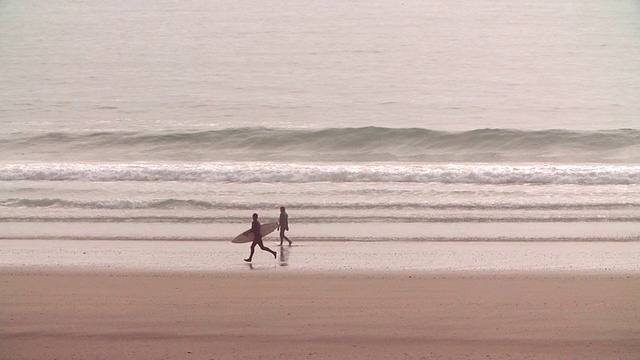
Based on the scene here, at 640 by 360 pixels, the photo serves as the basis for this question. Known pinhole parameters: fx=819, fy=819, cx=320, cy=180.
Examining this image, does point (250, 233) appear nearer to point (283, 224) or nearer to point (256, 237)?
point (256, 237)

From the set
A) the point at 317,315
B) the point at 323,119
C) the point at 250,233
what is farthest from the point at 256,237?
the point at 323,119

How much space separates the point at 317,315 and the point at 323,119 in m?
22.0

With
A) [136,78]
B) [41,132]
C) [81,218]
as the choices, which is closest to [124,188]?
[81,218]

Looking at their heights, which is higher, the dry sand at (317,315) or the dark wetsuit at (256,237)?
the dark wetsuit at (256,237)

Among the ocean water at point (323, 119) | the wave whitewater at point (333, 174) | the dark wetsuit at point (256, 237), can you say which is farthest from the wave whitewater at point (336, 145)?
the dark wetsuit at point (256, 237)

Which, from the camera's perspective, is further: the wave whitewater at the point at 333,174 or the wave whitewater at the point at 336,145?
the wave whitewater at the point at 336,145

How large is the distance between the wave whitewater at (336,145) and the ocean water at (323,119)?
119 mm

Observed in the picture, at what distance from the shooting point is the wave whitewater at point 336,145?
27.1 metres

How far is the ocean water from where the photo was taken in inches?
726

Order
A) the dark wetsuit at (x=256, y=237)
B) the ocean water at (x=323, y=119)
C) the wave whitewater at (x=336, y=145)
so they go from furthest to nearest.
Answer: the wave whitewater at (x=336, y=145) → the ocean water at (x=323, y=119) → the dark wetsuit at (x=256, y=237)

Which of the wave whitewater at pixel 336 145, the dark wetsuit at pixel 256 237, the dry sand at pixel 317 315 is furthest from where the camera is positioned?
the wave whitewater at pixel 336 145

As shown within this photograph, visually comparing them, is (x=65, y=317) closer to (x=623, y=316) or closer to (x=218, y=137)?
(x=623, y=316)

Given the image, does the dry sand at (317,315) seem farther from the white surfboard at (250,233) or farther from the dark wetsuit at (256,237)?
the white surfboard at (250,233)

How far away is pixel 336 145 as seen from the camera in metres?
29.0
